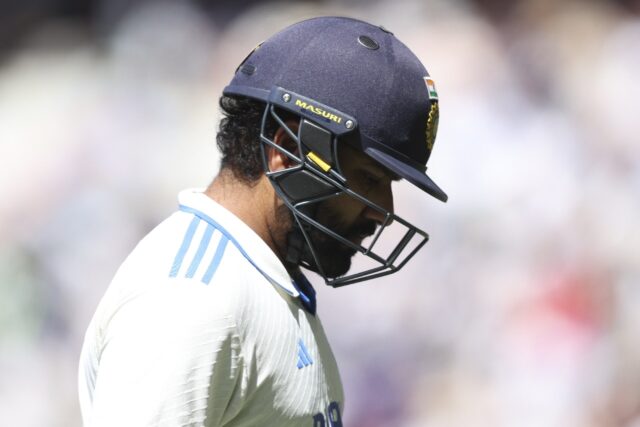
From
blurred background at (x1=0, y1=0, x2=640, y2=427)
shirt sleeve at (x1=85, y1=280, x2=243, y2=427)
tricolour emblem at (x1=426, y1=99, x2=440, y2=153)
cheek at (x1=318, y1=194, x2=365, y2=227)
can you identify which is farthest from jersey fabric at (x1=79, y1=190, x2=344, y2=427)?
blurred background at (x1=0, y1=0, x2=640, y2=427)

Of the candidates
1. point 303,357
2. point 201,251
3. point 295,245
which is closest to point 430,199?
point 295,245

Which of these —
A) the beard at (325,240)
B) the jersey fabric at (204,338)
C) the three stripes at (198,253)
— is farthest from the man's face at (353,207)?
the three stripes at (198,253)

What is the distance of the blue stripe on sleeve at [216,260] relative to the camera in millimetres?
1562

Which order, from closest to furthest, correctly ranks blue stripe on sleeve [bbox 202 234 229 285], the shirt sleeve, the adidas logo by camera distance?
the shirt sleeve → blue stripe on sleeve [bbox 202 234 229 285] → the adidas logo

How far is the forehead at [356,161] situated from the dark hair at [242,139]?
154mm

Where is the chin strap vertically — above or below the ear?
below

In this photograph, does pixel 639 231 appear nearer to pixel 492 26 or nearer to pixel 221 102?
pixel 492 26

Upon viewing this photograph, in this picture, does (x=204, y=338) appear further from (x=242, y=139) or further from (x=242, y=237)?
(x=242, y=139)

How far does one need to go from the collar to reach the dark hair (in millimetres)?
89

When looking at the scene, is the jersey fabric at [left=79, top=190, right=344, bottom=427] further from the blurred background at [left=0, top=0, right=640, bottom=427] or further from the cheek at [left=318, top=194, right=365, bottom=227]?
the blurred background at [left=0, top=0, right=640, bottom=427]

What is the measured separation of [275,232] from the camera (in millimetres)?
1815

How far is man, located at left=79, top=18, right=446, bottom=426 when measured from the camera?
150 centimetres

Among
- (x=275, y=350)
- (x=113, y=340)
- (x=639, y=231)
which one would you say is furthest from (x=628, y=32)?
(x=113, y=340)

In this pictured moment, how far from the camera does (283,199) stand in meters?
1.76
